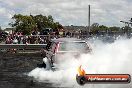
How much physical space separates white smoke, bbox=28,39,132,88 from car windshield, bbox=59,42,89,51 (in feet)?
1.42

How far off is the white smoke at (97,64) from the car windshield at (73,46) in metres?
0.43

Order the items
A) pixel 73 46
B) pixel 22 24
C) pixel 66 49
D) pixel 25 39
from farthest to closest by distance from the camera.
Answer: pixel 22 24 → pixel 25 39 → pixel 73 46 → pixel 66 49

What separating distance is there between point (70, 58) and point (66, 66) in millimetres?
385

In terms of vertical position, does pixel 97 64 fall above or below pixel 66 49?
below

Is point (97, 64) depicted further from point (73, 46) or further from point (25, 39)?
point (25, 39)

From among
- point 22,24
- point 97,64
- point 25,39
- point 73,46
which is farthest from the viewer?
point 22,24

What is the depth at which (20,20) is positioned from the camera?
76.8 m

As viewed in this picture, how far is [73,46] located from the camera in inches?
631

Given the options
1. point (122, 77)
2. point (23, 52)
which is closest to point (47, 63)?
point (122, 77)

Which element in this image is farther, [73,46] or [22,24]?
[22,24]

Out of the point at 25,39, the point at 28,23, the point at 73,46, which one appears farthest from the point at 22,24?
the point at 73,46

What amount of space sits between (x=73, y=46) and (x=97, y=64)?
261cm

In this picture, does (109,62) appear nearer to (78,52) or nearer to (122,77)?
(78,52)

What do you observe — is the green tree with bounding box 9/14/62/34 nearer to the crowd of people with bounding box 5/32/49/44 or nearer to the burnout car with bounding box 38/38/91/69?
the crowd of people with bounding box 5/32/49/44
